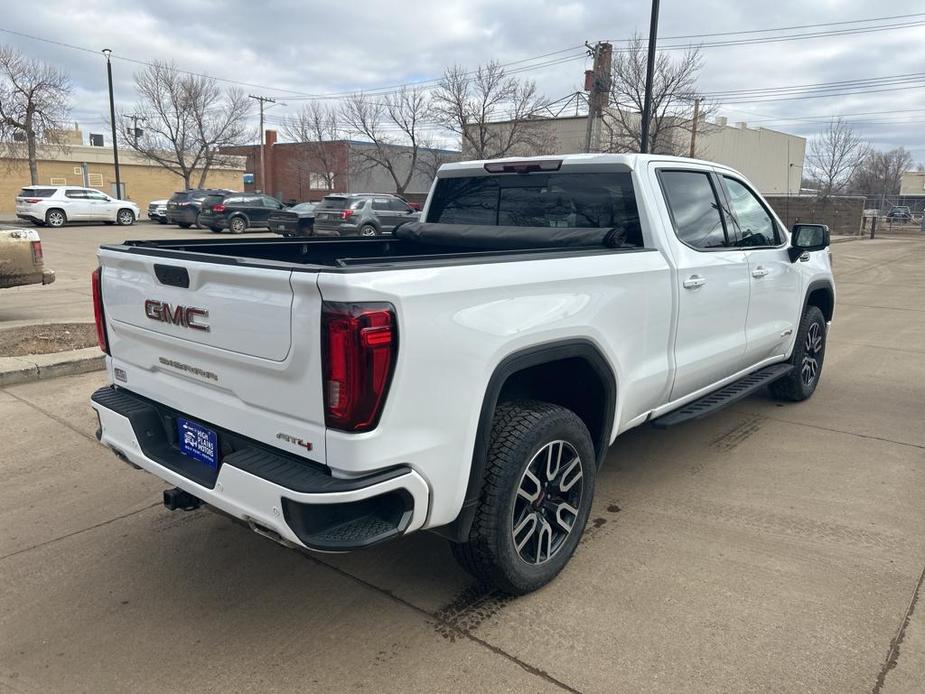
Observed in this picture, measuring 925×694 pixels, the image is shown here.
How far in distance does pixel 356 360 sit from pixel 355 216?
778 inches

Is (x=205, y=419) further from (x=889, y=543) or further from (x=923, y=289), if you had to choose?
(x=923, y=289)

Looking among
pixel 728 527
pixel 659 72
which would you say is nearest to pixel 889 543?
pixel 728 527

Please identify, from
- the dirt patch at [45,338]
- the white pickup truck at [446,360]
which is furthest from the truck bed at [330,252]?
the dirt patch at [45,338]

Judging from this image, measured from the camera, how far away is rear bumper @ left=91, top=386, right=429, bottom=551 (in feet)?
7.72

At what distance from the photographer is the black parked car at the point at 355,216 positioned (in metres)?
21.4

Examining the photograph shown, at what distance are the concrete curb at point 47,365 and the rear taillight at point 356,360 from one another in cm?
492

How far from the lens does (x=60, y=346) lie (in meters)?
7.18

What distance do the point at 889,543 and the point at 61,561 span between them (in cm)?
402

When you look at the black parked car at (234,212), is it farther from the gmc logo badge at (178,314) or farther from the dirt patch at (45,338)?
the gmc logo badge at (178,314)

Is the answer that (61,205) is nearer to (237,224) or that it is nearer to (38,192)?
(38,192)

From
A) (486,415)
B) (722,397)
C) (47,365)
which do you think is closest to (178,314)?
(486,415)

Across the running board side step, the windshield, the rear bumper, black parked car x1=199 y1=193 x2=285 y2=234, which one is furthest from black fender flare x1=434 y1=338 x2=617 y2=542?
black parked car x1=199 y1=193 x2=285 y2=234

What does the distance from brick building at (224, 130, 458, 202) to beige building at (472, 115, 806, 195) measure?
8350mm

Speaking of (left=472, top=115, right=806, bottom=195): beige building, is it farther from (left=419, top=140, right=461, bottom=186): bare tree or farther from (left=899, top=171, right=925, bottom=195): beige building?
(left=899, top=171, right=925, bottom=195): beige building
